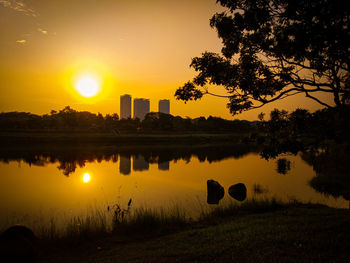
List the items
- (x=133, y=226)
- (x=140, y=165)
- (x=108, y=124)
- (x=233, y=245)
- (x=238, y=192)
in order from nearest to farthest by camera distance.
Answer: (x=233, y=245) < (x=133, y=226) < (x=238, y=192) < (x=140, y=165) < (x=108, y=124)

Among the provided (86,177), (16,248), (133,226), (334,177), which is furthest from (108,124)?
(16,248)

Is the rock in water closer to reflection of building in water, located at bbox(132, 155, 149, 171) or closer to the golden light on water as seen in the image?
the golden light on water

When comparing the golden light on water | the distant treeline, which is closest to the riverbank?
the golden light on water

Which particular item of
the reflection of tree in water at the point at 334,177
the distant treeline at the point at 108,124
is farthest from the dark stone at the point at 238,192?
the distant treeline at the point at 108,124

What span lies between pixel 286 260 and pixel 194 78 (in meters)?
7.29

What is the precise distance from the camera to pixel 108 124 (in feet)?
428

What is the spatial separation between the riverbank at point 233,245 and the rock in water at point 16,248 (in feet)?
2.98

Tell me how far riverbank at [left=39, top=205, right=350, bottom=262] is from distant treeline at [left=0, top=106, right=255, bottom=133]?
97.1 meters

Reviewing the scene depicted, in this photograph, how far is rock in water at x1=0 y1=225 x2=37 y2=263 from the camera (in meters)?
8.41

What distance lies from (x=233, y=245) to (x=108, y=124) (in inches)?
5056

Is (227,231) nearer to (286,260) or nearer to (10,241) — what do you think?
(286,260)

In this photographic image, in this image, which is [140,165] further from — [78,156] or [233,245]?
[233,245]

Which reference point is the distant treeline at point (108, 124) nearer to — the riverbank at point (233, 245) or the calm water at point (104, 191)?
the calm water at point (104, 191)

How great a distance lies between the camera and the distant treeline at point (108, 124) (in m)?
105
